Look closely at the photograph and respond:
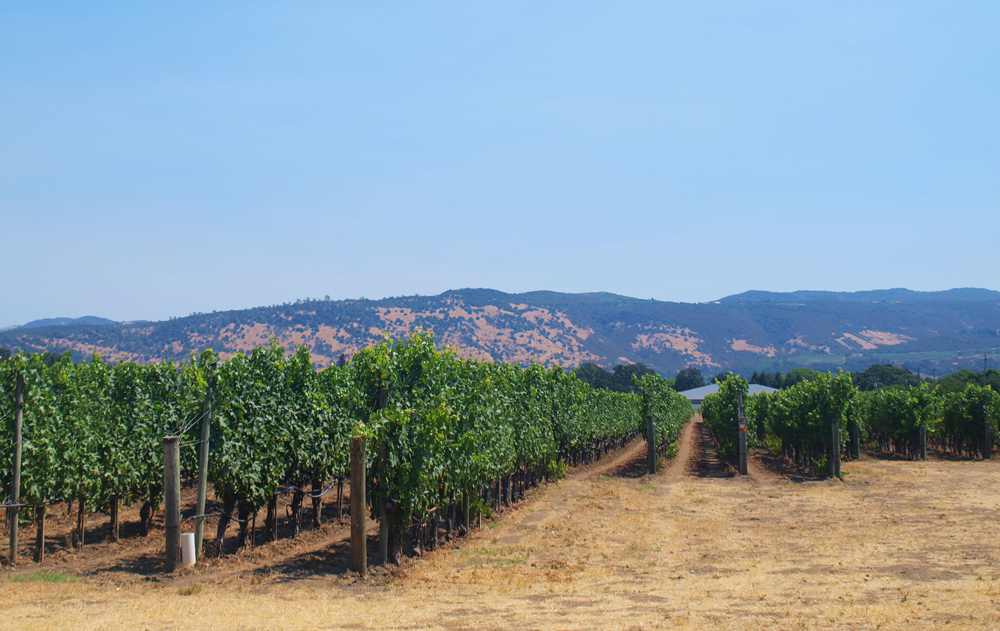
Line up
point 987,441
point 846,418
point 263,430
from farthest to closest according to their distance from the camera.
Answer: point 987,441, point 846,418, point 263,430

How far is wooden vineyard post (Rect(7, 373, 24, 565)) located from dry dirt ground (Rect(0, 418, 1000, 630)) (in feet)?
1.89

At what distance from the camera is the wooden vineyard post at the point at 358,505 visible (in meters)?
11.1

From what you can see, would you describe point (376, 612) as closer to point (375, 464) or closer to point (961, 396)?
point (375, 464)

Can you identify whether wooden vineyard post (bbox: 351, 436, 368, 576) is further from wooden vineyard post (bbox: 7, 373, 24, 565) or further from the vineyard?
wooden vineyard post (bbox: 7, 373, 24, 565)

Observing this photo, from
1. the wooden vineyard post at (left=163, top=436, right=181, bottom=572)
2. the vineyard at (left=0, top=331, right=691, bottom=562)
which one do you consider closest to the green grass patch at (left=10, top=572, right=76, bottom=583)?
the vineyard at (left=0, top=331, right=691, bottom=562)

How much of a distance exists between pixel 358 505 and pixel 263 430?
3856 millimetres

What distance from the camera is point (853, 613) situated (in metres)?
8.86

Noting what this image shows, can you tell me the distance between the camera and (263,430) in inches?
544

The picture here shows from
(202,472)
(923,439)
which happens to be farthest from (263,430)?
(923,439)

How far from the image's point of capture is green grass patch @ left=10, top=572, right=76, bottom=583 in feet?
35.5

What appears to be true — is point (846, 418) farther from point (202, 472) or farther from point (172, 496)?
point (172, 496)

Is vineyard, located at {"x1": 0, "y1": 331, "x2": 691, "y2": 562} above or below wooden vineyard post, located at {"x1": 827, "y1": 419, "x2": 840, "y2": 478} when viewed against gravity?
above

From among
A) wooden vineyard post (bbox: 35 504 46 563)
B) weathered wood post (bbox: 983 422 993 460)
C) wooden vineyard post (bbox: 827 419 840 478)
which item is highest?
wooden vineyard post (bbox: 35 504 46 563)

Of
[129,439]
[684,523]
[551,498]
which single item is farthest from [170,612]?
[551,498]
